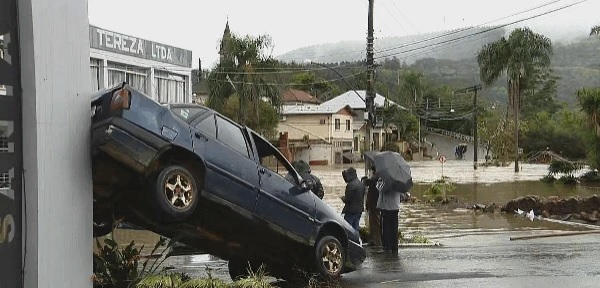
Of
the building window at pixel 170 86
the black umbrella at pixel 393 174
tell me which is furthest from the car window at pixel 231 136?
the building window at pixel 170 86

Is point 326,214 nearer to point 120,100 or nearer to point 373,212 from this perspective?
point 120,100

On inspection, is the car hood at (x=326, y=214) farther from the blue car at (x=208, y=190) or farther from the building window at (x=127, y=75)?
the building window at (x=127, y=75)

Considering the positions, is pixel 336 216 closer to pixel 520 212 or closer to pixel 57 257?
A: pixel 57 257

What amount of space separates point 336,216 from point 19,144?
505 centimetres

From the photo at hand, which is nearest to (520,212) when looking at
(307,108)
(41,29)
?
(41,29)

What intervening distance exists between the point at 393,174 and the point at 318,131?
63165 millimetres

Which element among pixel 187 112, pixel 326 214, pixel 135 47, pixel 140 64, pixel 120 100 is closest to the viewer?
pixel 120 100

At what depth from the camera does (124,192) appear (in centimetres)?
733

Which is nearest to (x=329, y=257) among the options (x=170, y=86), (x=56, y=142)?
(x=56, y=142)

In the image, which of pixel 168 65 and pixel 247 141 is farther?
pixel 168 65

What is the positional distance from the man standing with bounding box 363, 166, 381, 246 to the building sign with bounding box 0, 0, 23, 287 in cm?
896

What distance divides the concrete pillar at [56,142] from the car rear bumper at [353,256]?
4.51m

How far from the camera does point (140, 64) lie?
2106cm

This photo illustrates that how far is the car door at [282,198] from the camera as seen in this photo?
873 centimetres
